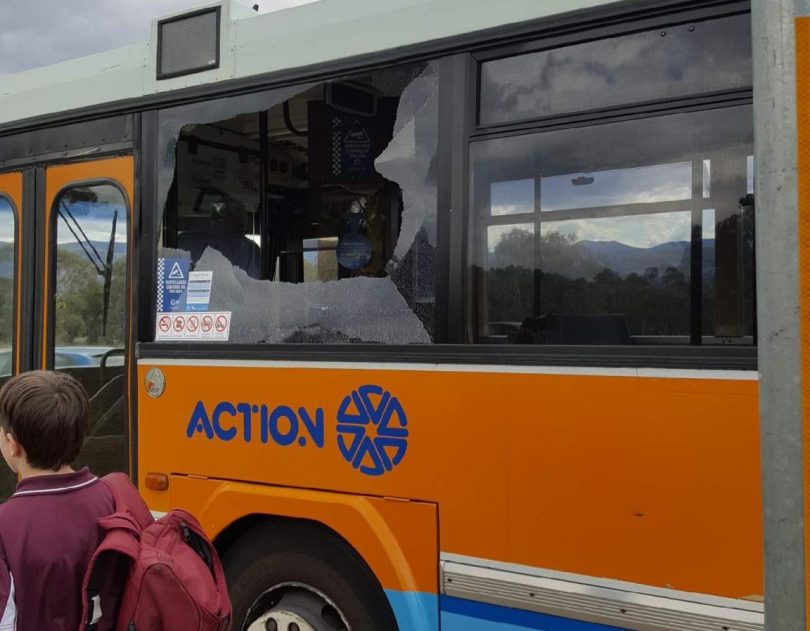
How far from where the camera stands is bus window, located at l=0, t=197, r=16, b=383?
4281 millimetres

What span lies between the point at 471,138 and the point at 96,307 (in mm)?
2194

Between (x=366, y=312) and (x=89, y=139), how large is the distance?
1813mm

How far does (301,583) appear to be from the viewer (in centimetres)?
320

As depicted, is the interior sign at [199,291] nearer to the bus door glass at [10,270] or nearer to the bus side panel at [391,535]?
the bus side panel at [391,535]

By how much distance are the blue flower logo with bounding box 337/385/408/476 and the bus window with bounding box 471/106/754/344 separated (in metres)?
0.44

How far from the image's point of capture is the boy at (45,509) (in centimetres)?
164

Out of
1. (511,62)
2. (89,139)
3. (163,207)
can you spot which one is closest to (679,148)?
(511,62)

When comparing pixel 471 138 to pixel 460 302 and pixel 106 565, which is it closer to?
pixel 460 302

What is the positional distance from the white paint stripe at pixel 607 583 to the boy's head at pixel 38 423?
149 centimetres

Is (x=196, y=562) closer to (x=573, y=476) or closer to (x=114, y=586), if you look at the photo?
(x=114, y=586)

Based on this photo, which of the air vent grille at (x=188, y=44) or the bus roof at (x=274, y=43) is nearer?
the bus roof at (x=274, y=43)

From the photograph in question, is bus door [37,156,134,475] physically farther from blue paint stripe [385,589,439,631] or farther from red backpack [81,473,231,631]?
red backpack [81,473,231,631]

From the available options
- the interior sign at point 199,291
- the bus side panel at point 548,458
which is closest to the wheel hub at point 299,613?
the bus side panel at point 548,458

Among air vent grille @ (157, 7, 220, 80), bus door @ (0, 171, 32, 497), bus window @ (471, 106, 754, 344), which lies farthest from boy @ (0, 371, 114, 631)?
bus door @ (0, 171, 32, 497)
